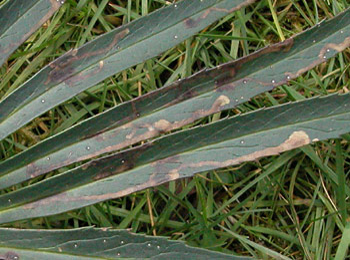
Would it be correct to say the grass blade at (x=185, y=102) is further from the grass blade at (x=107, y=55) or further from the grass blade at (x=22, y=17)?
the grass blade at (x=22, y=17)

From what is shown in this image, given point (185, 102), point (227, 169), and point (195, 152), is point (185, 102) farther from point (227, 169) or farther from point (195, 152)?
point (227, 169)

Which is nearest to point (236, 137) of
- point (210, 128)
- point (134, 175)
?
point (210, 128)

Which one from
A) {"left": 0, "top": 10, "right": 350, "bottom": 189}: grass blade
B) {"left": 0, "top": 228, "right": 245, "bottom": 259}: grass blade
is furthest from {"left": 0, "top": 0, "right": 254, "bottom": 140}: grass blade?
{"left": 0, "top": 228, "right": 245, "bottom": 259}: grass blade

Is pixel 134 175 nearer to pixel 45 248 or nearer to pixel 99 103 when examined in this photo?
pixel 45 248

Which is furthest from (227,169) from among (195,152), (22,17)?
(22,17)

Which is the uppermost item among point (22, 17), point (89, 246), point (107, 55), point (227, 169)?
point (22, 17)

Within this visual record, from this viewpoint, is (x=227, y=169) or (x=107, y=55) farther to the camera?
(x=227, y=169)

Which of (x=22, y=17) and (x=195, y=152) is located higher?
(x=22, y=17)

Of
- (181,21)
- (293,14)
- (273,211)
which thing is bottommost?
(273,211)
